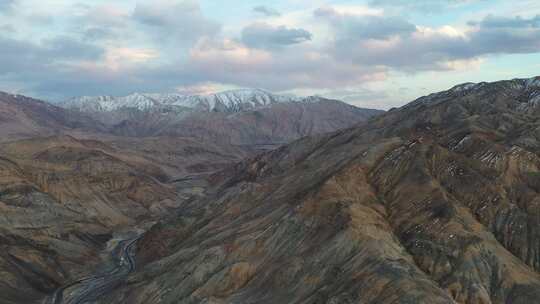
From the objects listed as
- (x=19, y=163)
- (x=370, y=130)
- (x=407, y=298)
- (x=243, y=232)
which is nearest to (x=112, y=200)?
(x=19, y=163)

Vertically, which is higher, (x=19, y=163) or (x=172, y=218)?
(x=19, y=163)

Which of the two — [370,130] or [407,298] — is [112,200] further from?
[407,298]

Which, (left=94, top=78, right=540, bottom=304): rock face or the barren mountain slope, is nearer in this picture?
(left=94, top=78, right=540, bottom=304): rock face

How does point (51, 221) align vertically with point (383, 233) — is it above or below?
below

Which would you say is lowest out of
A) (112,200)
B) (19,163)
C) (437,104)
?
(112,200)

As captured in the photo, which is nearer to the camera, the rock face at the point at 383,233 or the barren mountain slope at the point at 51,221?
the rock face at the point at 383,233

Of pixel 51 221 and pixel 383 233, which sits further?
pixel 51 221

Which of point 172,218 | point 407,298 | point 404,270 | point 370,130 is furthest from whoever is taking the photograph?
point 370,130

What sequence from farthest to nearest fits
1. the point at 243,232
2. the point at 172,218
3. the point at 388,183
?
the point at 172,218 < the point at 388,183 < the point at 243,232
